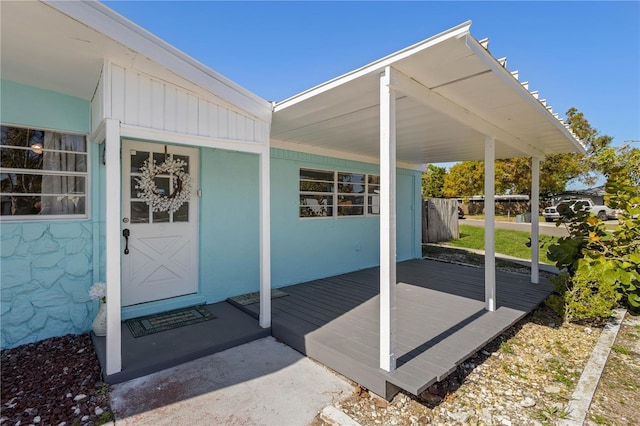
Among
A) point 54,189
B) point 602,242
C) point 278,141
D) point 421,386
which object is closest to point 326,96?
point 278,141

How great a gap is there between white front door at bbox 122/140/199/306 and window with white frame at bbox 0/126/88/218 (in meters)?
0.45

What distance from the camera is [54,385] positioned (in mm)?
2498

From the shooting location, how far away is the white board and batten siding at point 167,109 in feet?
8.22

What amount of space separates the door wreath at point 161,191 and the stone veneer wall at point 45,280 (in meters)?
0.70

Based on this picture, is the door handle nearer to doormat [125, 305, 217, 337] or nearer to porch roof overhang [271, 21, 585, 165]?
doormat [125, 305, 217, 337]

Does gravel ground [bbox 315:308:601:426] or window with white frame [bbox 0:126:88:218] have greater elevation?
window with white frame [bbox 0:126:88:218]

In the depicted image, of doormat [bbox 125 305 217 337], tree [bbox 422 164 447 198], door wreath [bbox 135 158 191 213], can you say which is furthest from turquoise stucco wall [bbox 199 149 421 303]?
tree [bbox 422 164 447 198]

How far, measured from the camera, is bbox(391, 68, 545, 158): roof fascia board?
2.45 metres

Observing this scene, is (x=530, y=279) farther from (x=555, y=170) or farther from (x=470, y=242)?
(x=555, y=170)

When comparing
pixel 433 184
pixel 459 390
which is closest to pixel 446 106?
pixel 459 390

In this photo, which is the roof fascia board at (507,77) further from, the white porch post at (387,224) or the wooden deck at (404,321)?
the wooden deck at (404,321)

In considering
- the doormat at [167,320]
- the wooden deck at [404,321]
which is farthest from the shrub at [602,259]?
the doormat at [167,320]

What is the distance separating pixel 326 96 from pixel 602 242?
464cm

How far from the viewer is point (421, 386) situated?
2186mm
